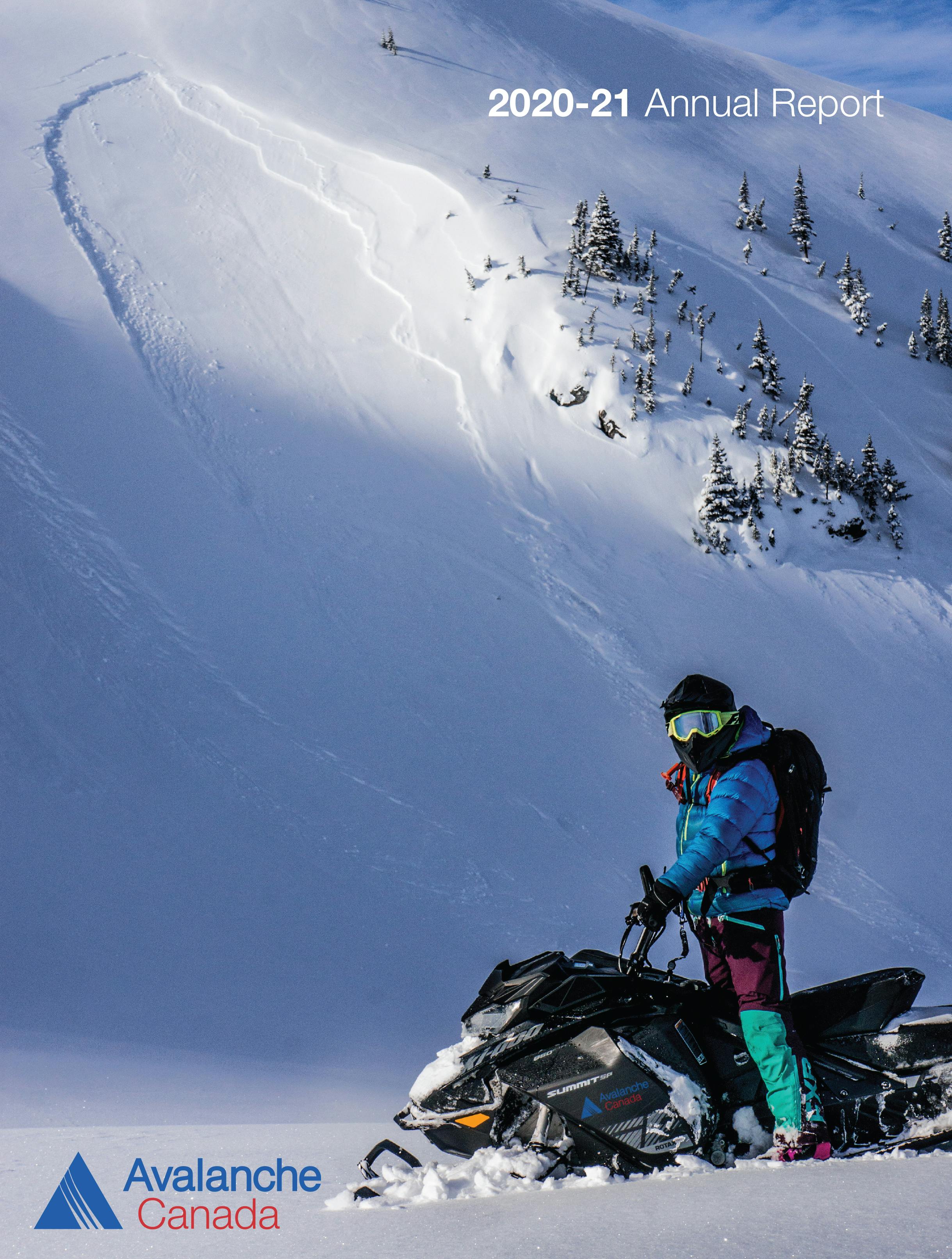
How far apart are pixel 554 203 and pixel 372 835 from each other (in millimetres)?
20059

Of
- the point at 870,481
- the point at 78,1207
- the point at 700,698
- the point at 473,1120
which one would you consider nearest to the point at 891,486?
the point at 870,481

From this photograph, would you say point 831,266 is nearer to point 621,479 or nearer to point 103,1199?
point 621,479

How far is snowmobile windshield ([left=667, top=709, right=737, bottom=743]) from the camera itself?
3.47 metres

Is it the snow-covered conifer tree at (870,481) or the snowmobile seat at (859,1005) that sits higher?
the snow-covered conifer tree at (870,481)

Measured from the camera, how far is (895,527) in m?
17.7

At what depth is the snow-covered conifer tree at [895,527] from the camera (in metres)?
17.4

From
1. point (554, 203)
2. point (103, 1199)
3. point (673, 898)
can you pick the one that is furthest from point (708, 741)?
point (554, 203)

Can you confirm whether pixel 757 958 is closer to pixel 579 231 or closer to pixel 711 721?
pixel 711 721

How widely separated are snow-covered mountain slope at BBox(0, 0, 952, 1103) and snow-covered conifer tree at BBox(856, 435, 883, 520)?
0.87 m

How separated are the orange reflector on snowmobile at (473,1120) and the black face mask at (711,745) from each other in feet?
5.12

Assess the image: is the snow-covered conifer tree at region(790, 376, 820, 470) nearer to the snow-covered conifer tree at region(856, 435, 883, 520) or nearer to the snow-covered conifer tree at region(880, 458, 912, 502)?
the snow-covered conifer tree at region(856, 435, 883, 520)

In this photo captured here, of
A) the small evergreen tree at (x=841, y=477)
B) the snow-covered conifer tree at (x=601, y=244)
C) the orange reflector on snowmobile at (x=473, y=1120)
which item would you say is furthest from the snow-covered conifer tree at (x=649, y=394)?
the orange reflector on snowmobile at (x=473, y=1120)

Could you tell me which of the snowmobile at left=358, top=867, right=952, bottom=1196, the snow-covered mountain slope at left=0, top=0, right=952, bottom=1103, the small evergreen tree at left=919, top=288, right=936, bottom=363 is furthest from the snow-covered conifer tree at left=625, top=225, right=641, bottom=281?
the snowmobile at left=358, top=867, right=952, bottom=1196

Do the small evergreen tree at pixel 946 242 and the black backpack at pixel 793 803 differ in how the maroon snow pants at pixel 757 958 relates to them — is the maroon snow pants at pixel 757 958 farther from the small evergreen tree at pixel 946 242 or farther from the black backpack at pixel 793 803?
the small evergreen tree at pixel 946 242
